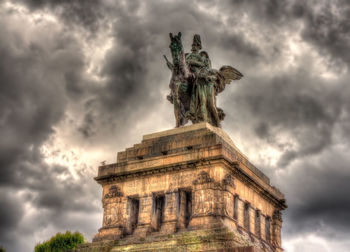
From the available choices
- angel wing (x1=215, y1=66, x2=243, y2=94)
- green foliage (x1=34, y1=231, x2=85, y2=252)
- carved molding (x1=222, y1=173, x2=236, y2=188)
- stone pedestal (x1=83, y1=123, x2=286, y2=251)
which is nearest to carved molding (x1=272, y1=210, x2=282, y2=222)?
stone pedestal (x1=83, y1=123, x2=286, y2=251)

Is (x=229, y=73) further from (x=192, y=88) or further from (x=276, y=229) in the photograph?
(x=276, y=229)

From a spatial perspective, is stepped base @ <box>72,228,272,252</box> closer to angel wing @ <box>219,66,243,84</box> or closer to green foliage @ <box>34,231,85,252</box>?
angel wing @ <box>219,66,243,84</box>

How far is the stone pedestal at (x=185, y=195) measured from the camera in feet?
82.6

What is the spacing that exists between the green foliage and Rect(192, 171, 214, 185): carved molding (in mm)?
32292

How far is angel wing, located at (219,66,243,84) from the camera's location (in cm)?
3391

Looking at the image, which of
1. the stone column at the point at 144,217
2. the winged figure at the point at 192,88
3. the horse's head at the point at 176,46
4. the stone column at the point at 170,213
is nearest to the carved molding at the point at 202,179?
the stone column at the point at 170,213

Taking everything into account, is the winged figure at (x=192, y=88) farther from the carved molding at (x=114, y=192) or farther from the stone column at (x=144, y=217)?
the stone column at (x=144, y=217)

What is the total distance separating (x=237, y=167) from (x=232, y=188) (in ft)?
3.68

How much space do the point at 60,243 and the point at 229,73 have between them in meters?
30.1

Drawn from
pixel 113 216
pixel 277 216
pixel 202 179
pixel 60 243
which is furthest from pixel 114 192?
pixel 60 243

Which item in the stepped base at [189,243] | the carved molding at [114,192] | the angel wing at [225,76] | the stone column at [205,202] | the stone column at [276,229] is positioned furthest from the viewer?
the angel wing at [225,76]

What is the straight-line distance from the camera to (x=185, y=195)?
2672 centimetres

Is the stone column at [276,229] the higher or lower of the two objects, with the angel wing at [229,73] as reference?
lower

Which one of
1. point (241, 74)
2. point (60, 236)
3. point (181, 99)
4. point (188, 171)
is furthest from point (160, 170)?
point (60, 236)
